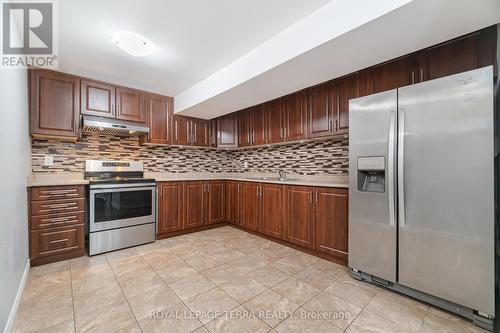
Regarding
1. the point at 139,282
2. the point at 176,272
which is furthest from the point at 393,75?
the point at 139,282

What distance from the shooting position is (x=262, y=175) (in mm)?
4219

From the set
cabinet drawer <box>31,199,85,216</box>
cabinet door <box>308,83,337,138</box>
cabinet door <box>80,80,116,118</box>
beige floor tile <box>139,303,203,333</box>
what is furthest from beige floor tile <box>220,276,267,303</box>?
cabinet door <box>80,80,116,118</box>

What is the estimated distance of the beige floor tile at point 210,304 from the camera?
5.42 feet

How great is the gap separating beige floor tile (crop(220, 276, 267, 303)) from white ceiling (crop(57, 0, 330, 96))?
2.36 meters

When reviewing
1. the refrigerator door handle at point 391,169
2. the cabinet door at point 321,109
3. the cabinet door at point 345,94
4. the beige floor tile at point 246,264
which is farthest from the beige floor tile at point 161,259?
the cabinet door at point 345,94

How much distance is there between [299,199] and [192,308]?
1750 mm

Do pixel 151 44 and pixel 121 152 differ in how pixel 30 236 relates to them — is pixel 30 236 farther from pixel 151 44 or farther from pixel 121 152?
pixel 151 44

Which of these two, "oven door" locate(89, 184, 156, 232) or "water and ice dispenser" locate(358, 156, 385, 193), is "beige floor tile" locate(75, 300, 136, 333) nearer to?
"oven door" locate(89, 184, 156, 232)

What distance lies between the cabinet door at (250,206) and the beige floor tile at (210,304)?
166 centimetres

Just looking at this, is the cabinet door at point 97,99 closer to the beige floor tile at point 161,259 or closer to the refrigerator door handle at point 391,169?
the beige floor tile at point 161,259

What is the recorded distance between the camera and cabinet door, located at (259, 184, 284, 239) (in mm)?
3174

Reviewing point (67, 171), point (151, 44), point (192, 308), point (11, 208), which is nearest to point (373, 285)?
point (192, 308)

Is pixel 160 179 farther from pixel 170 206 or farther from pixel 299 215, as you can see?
pixel 299 215

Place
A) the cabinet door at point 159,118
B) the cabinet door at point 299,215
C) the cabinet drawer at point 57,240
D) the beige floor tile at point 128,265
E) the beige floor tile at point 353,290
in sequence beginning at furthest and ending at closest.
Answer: the cabinet door at point 159,118
the cabinet door at point 299,215
the cabinet drawer at point 57,240
the beige floor tile at point 128,265
the beige floor tile at point 353,290
